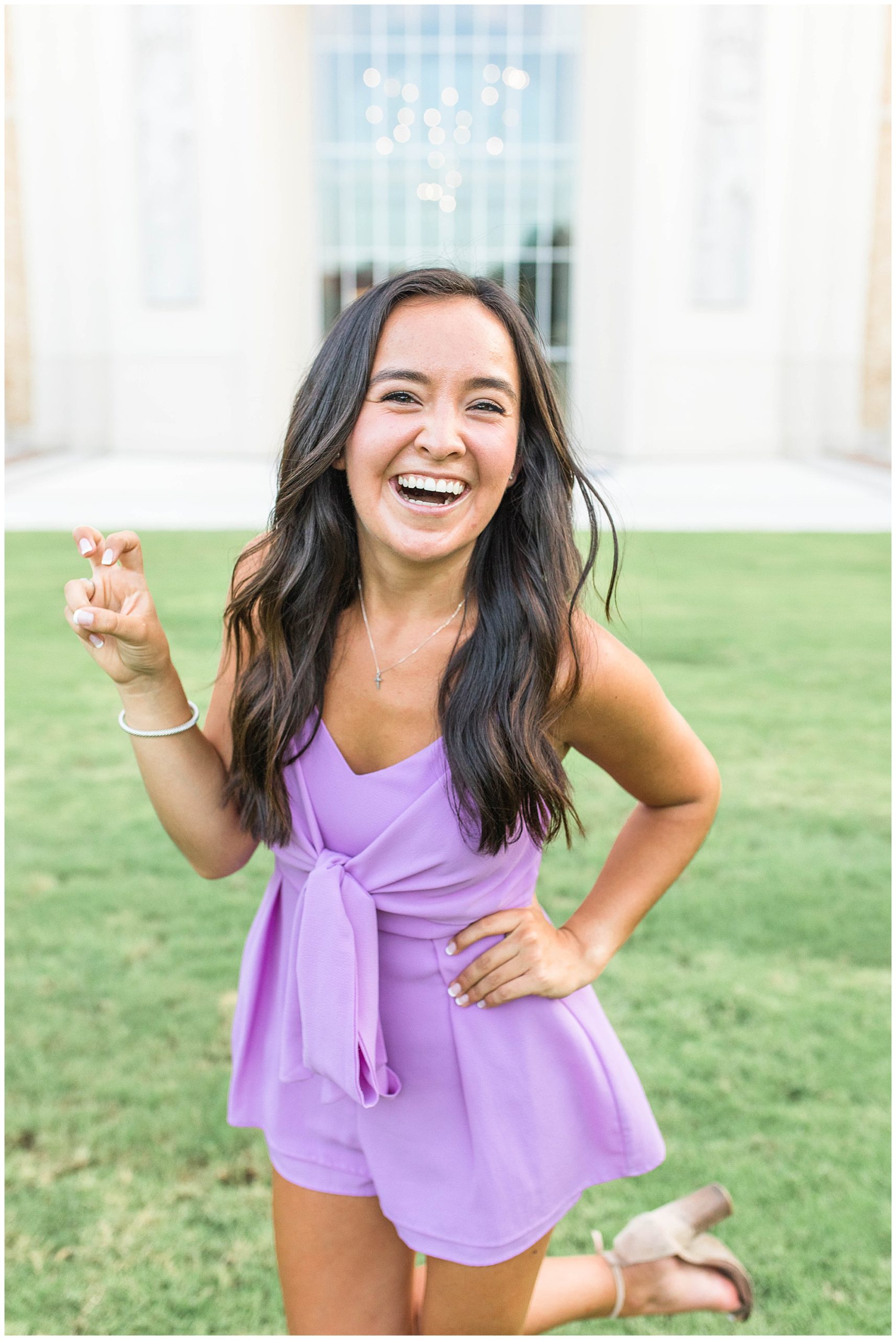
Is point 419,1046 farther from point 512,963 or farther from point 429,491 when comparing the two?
point 429,491

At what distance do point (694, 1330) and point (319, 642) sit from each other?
66.0 inches

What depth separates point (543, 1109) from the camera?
1657 mm

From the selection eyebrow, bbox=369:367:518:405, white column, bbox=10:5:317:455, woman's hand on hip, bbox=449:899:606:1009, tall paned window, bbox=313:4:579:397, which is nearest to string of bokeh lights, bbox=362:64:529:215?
tall paned window, bbox=313:4:579:397

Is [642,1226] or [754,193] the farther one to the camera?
[754,193]

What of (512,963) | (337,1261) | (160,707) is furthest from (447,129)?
(337,1261)

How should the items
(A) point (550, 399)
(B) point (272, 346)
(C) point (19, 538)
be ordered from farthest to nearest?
(B) point (272, 346)
(C) point (19, 538)
(A) point (550, 399)

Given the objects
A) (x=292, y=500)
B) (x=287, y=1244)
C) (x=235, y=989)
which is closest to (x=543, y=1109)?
(x=287, y=1244)

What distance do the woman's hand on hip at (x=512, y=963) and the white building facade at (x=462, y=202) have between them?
50.5 ft

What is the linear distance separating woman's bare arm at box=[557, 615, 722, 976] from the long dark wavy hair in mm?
54

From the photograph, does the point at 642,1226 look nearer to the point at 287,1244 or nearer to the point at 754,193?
the point at 287,1244

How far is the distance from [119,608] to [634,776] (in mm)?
779

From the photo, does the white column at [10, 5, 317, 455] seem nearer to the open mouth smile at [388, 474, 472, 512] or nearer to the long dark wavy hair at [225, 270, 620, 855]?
the long dark wavy hair at [225, 270, 620, 855]

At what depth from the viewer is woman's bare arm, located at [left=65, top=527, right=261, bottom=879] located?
152 centimetres

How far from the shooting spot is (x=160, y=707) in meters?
1.59
